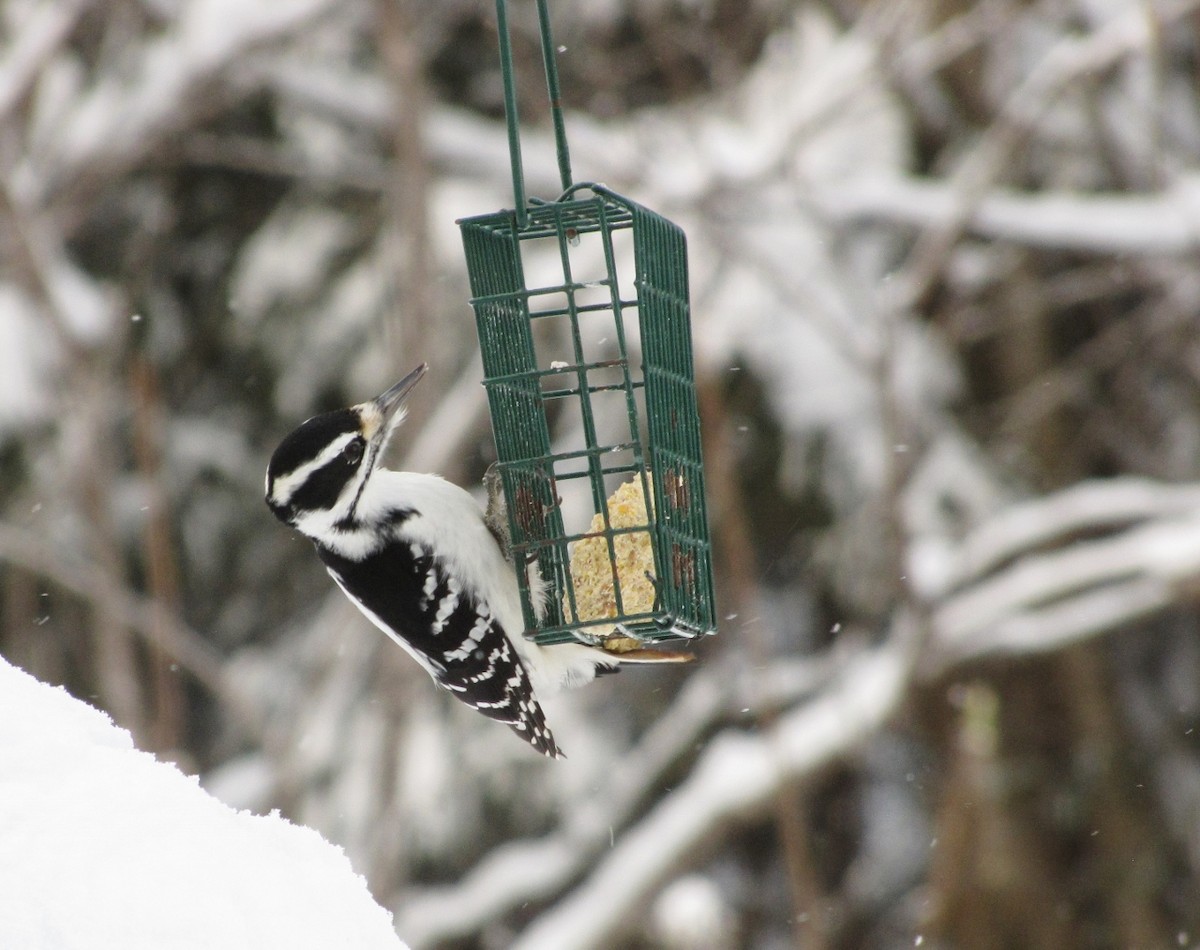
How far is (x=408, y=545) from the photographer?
13.0 feet

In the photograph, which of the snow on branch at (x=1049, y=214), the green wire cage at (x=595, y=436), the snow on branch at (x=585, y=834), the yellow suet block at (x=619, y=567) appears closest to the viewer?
the green wire cage at (x=595, y=436)

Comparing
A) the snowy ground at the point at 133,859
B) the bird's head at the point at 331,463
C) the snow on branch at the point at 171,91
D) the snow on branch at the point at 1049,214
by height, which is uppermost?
the snow on branch at the point at 171,91

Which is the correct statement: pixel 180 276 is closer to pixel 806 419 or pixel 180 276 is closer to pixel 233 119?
pixel 233 119

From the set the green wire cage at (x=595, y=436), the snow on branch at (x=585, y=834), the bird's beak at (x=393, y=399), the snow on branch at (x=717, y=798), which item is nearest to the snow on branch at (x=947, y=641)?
the snow on branch at (x=717, y=798)

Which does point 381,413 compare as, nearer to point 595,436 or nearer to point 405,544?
point 405,544

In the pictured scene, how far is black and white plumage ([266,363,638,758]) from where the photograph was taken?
3811mm

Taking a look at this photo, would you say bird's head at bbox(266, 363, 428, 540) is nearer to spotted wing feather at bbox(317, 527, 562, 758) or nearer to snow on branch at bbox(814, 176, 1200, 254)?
spotted wing feather at bbox(317, 527, 562, 758)

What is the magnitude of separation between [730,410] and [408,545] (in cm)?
481

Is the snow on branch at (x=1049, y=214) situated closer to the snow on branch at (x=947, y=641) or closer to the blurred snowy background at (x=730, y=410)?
the blurred snowy background at (x=730, y=410)

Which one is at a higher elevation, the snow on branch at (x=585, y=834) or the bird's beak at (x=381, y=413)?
the bird's beak at (x=381, y=413)

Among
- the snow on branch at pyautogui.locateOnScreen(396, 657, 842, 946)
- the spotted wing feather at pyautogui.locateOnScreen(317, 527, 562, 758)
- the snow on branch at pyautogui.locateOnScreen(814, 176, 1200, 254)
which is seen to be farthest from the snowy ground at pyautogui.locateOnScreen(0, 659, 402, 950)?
the snow on branch at pyautogui.locateOnScreen(814, 176, 1200, 254)

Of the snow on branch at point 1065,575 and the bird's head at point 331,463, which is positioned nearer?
the bird's head at point 331,463

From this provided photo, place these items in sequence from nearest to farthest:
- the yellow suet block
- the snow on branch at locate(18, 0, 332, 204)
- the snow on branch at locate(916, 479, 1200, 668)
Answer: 1. the yellow suet block
2. the snow on branch at locate(916, 479, 1200, 668)
3. the snow on branch at locate(18, 0, 332, 204)

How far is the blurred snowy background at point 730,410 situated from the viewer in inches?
285
